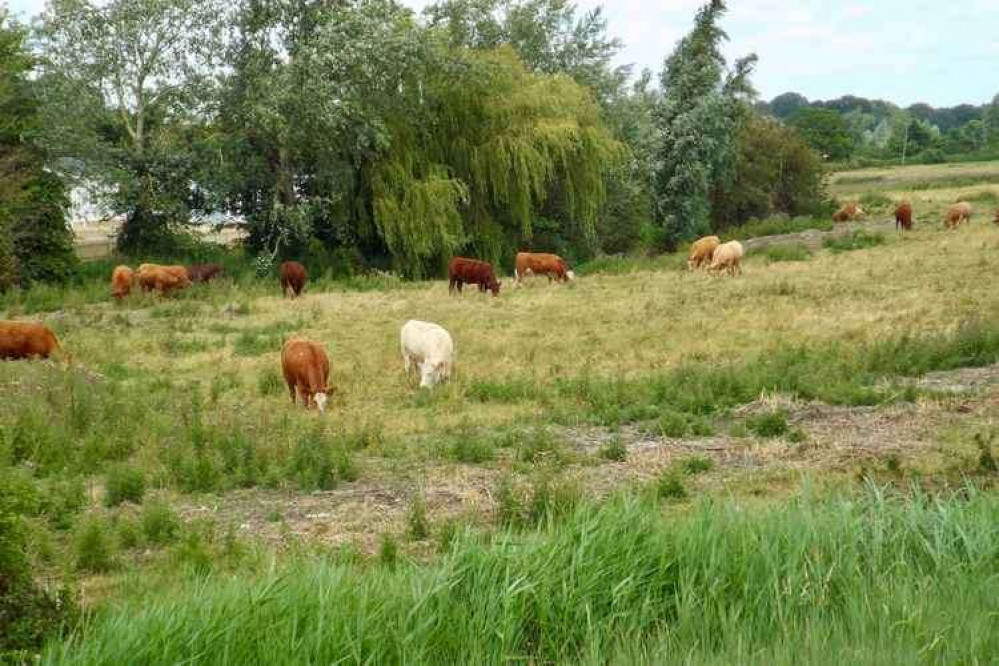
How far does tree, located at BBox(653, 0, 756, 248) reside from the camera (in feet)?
143

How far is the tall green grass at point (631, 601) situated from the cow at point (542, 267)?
80.6ft

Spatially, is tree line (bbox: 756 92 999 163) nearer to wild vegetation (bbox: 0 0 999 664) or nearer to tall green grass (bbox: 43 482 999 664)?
wild vegetation (bbox: 0 0 999 664)

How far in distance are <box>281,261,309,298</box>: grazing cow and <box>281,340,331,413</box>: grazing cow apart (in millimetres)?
12997

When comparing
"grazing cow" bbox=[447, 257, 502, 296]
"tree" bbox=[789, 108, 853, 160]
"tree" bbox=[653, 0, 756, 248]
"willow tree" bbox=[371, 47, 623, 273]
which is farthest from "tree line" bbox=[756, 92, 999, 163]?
"grazing cow" bbox=[447, 257, 502, 296]

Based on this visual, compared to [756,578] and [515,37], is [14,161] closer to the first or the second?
[515,37]

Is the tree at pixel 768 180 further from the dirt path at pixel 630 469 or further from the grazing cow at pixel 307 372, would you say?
the dirt path at pixel 630 469

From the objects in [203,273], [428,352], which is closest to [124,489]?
[428,352]

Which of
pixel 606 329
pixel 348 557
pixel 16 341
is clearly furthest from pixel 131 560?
pixel 606 329

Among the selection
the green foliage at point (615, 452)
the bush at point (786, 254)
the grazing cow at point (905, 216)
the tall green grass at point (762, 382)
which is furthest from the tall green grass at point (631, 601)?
the grazing cow at point (905, 216)

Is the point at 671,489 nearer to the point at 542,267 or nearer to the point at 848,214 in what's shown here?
the point at 542,267

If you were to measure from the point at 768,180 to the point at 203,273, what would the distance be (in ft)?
101

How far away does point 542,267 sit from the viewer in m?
31.4

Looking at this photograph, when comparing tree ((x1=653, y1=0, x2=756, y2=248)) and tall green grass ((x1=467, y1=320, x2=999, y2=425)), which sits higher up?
tree ((x1=653, y1=0, x2=756, y2=248))

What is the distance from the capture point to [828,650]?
16.9 ft
